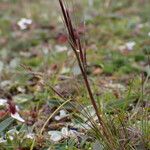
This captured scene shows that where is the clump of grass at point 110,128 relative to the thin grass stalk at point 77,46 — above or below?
below

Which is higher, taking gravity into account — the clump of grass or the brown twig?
the brown twig

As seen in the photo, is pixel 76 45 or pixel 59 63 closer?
pixel 76 45

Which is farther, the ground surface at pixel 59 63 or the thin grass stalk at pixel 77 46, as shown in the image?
the ground surface at pixel 59 63

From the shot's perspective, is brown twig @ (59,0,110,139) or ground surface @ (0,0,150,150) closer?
brown twig @ (59,0,110,139)

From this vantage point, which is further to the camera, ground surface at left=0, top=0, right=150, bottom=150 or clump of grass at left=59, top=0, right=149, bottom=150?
ground surface at left=0, top=0, right=150, bottom=150

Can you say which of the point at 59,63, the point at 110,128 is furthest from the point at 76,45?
the point at 59,63

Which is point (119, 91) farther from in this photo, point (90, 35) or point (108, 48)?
point (90, 35)

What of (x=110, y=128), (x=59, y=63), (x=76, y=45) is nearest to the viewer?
(x=76, y=45)

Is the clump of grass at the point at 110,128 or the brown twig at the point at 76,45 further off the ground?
the brown twig at the point at 76,45

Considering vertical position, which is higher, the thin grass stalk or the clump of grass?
the thin grass stalk

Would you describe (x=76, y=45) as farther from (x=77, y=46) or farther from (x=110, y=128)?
(x=110, y=128)
